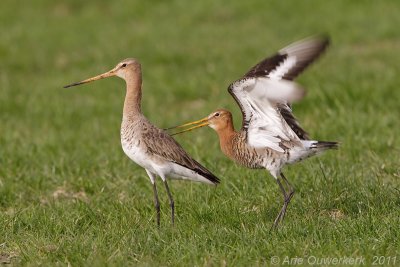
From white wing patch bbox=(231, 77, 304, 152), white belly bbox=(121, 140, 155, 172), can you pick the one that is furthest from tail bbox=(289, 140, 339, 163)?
white belly bbox=(121, 140, 155, 172)

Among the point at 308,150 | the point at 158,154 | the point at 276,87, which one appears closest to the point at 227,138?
the point at 158,154

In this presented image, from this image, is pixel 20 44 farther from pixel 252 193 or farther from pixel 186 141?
pixel 252 193

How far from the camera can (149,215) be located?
7523 mm

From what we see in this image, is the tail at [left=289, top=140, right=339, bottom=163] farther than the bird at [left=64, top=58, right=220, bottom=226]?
No

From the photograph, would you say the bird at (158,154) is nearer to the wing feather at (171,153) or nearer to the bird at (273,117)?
the wing feather at (171,153)

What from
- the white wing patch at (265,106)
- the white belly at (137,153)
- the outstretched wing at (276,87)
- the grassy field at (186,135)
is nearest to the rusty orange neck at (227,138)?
the white wing patch at (265,106)

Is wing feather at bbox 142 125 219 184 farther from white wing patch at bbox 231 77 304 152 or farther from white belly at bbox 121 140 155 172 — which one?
white wing patch at bbox 231 77 304 152

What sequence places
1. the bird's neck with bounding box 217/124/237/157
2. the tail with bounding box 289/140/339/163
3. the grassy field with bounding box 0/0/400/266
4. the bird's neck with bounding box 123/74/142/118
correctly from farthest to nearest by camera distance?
the bird's neck with bounding box 123/74/142/118
the bird's neck with bounding box 217/124/237/157
the tail with bounding box 289/140/339/163
the grassy field with bounding box 0/0/400/266

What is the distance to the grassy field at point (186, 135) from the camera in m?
6.21

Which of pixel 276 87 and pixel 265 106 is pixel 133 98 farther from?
pixel 276 87

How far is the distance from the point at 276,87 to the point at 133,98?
4.93ft

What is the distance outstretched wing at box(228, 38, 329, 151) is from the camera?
6.43m

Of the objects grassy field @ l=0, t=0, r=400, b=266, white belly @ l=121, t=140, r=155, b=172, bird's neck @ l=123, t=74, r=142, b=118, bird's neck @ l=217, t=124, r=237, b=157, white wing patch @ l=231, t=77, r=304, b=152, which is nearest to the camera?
grassy field @ l=0, t=0, r=400, b=266

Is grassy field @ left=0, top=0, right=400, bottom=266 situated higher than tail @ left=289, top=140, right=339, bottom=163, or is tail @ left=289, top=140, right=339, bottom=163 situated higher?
tail @ left=289, top=140, right=339, bottom=163
